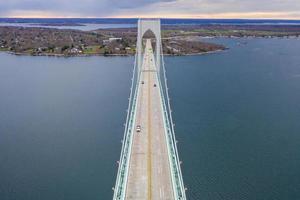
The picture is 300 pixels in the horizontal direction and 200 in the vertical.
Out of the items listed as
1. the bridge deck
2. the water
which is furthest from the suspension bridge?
the water

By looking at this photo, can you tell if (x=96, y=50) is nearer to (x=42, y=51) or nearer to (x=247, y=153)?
(x=42, y=51)

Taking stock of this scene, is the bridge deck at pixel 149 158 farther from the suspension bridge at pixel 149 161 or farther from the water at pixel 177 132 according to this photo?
the water at pixel 177 132

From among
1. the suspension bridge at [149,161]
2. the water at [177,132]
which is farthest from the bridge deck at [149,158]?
the water at [177,132]

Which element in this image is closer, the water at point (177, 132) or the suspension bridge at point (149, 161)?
the suspension bridge at point (149, 161)

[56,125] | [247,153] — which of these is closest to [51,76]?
[56,125]

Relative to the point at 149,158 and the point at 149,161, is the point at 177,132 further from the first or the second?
the point at 149,161

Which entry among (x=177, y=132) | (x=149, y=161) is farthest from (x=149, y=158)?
(x=177, y=132)
